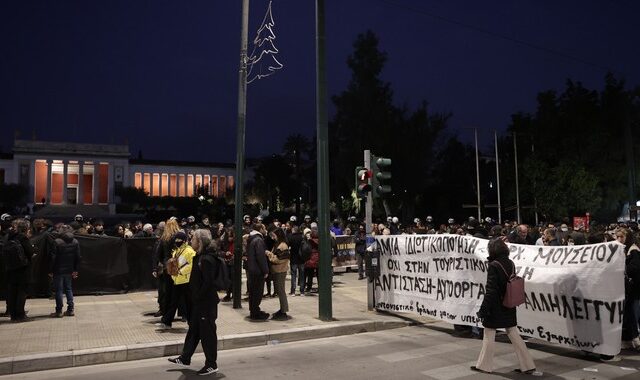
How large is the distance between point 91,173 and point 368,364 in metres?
81.3

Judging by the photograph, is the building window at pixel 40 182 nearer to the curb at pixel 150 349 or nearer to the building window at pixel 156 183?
the building window at pixel 156 183

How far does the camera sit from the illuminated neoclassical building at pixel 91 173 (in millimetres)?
75500

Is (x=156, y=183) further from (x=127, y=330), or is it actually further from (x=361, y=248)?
(x=127, y=330)

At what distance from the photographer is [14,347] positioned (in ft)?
26.7

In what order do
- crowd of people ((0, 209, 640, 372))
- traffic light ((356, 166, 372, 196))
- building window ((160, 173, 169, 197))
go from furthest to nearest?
building window ((160, 173, 169, 197)) → traffic light ((356, 166, 372, 196)) → crowd of people ((0, 209, 640, 372))

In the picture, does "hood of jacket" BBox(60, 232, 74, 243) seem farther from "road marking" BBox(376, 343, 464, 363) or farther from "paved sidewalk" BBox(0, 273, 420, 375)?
"road marking" BBox(376, 343, 464, 363)

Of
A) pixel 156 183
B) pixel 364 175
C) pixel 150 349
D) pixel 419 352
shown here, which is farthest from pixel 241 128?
pixel 156 183

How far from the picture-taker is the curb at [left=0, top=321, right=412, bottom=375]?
749 centimetres

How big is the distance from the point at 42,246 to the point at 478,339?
9503mm

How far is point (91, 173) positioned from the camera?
266 ft

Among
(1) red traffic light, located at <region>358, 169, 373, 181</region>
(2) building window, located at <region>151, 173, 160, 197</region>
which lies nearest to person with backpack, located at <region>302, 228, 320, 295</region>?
(1) red traffic light, located at <region>358, 169, 373, 181</region>

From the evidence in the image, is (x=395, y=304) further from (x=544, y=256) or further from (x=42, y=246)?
(x=42, y=246)

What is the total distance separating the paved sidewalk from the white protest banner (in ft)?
3.32

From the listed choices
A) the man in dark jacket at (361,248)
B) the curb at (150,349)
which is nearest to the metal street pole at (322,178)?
the curb at (150,349)
